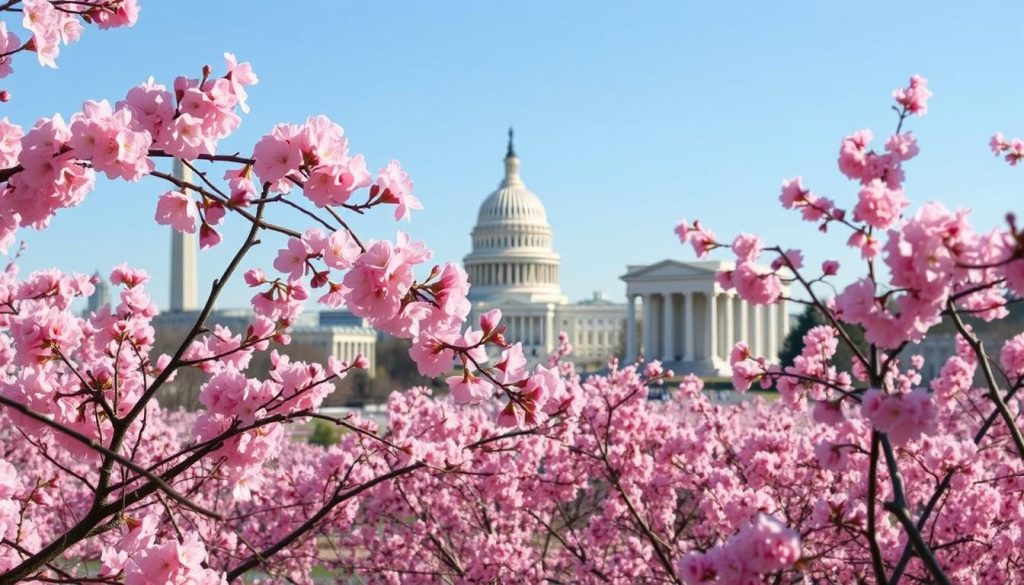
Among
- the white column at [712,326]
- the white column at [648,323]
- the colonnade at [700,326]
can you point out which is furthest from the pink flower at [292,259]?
the white column at [648,323]

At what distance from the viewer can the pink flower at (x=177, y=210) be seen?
3.17m

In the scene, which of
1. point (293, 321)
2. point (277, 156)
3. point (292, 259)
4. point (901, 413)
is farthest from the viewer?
point (293, 321)

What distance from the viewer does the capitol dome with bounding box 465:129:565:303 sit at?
108 metres

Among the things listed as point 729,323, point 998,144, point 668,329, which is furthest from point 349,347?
point 998,144

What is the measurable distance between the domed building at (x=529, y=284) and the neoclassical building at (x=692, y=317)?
2197cm

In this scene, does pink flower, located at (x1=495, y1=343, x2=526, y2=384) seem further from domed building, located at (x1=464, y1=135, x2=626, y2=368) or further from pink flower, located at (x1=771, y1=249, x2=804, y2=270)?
domed building, located at (x1=464, y1=135, x2=626, y2=368)

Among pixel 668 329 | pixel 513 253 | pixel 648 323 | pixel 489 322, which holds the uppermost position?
pixel 513 253

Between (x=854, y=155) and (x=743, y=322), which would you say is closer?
(x=854, y=155)

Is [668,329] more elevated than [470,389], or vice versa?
[668,329]

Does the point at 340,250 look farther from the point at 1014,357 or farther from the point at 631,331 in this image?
the point at 631,331

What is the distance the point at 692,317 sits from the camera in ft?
261

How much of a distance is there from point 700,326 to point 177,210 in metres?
78.1

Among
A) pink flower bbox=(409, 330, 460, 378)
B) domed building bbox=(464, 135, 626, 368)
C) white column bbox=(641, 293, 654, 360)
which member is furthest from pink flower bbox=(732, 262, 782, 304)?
domed building bbox=(464, 135, 626, 368)

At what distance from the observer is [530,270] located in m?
110
